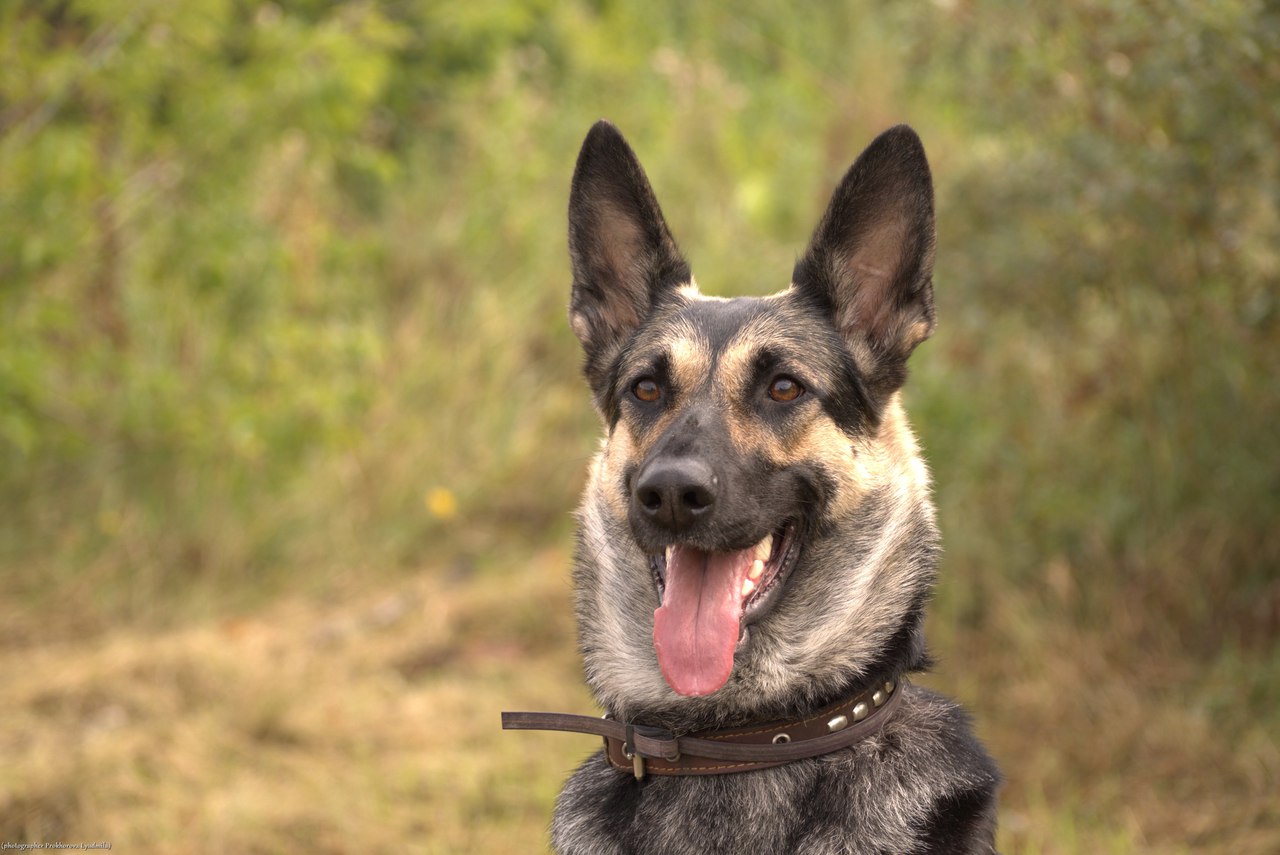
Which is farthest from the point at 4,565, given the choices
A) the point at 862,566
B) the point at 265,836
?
the point at 862,566

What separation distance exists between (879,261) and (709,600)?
42.2 inches

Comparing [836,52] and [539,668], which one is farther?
[836,52]

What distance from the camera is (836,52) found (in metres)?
10.4

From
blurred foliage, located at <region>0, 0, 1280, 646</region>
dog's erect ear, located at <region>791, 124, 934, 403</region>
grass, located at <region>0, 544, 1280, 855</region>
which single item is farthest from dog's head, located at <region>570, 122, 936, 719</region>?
blurred foliage, located at <region>0, 0, 1280, 646</region>

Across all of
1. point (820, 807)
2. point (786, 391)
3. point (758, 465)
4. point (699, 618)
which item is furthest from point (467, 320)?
point (820, 807)

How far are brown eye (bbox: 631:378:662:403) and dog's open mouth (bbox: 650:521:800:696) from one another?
441 millimetres

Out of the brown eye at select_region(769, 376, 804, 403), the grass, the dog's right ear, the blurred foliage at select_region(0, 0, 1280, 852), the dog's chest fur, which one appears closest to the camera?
the dog's chest fur

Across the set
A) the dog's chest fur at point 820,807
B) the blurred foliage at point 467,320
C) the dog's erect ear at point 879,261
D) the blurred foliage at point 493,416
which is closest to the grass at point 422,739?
the blurred foliage at point 493,416

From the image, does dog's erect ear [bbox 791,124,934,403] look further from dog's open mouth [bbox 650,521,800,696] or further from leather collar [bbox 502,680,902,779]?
leather collar [bbox 502,680,902,779]

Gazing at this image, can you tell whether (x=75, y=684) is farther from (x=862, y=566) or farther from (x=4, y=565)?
(x=862, y=566)

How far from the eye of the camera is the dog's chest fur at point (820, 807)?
2.77 metres

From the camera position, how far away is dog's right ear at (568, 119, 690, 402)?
350cm

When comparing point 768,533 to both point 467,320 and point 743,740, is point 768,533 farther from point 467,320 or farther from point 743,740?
point 467,320

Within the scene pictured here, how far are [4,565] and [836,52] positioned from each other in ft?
24.1
